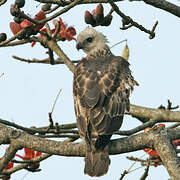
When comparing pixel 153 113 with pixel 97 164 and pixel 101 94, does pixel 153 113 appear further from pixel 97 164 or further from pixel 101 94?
pixel 97 164

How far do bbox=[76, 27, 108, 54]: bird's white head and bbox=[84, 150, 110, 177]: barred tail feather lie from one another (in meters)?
2.86

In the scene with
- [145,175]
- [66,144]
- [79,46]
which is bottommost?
[145,175]

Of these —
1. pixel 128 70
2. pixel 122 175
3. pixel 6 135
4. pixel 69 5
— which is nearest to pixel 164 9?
pixel 69 5

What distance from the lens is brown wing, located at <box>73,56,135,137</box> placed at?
608 cm

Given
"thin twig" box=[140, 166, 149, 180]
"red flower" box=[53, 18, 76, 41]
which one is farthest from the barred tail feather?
"red flower" box=[53, 18, 76, 41]

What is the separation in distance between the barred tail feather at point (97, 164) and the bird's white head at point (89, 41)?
9.38 ft

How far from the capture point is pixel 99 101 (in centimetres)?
637

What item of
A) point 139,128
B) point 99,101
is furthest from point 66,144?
point 139,128

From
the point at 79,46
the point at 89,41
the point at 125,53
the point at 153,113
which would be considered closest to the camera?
the point at 153,113

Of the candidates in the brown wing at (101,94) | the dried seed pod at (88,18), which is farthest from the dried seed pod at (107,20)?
the brown wing at (101,94)

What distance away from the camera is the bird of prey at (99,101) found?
19.4 ft

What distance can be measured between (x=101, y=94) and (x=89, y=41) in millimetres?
2220

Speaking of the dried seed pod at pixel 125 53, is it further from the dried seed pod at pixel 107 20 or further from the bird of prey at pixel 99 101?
the dried seed pod at pixel 107 20

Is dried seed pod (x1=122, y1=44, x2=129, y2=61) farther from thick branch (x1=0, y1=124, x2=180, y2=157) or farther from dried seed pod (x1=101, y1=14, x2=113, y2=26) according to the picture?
thick branch (x1=0, y1=124, x2=180, y2=157)
